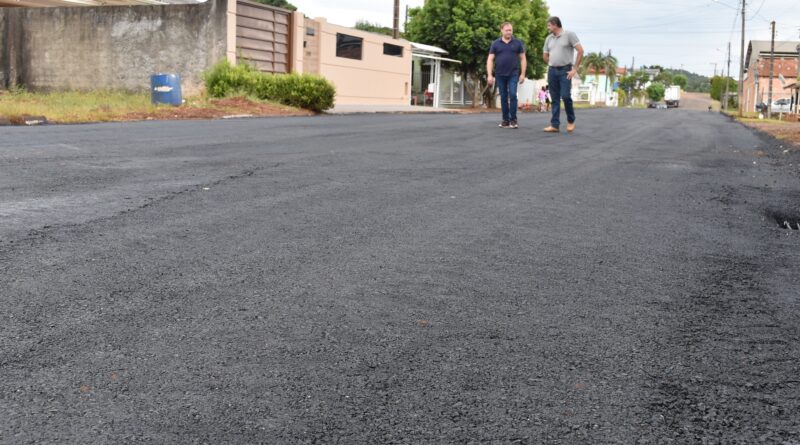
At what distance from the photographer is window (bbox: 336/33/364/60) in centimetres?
3152

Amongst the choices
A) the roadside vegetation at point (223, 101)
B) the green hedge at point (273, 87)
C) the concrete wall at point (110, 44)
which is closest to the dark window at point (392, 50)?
the concrete wall at point (110, 44)

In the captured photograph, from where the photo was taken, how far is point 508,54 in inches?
557

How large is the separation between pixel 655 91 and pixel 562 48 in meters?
155

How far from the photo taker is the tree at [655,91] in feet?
511

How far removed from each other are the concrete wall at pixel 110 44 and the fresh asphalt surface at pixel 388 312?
694 inches

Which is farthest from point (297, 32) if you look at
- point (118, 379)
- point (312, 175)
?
point (118, 379)

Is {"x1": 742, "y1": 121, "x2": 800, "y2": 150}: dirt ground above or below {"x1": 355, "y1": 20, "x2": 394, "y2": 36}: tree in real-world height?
below

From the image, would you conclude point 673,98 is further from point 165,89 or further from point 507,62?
point 507,62

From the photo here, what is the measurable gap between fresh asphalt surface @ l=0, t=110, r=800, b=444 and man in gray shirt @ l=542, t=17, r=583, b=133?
7.01 m

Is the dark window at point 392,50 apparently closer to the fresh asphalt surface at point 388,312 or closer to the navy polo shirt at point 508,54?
the navy polo shirt at point 508,54

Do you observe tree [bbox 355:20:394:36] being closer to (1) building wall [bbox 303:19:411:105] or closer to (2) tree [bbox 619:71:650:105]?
(1) building wall [bbox 303:19:411:105]

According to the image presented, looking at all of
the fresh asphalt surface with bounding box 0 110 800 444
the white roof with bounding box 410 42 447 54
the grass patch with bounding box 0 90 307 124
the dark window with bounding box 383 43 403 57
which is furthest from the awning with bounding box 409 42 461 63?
the fresh asphalt surface with bounding box 0 110 800 444

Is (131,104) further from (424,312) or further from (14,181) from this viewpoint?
(424,312)

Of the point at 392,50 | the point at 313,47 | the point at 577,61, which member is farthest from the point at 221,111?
the point at 392,50
